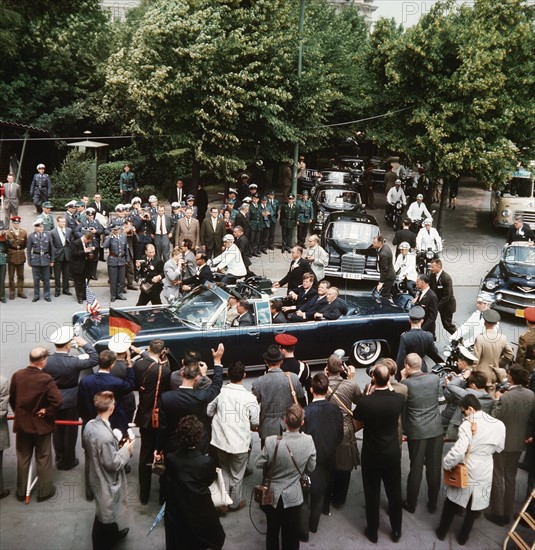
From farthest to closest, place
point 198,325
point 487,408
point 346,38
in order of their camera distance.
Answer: point 346,38, point 198,325, point 487,408

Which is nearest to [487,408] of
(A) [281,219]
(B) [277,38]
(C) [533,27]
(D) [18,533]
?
(D) [18,533]

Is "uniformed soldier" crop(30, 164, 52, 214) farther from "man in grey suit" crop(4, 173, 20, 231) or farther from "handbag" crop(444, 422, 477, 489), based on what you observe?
"handbag" crop(444, 422, 477, 489)

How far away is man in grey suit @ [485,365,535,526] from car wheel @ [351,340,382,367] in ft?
14.1

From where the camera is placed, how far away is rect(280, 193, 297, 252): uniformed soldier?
19.1m

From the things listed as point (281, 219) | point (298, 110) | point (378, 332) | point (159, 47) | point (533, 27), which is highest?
point (533, 27)

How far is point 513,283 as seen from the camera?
13906mm

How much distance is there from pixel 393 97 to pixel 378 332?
42.8 feet

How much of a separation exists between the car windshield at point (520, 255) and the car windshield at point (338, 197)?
7.39 meters

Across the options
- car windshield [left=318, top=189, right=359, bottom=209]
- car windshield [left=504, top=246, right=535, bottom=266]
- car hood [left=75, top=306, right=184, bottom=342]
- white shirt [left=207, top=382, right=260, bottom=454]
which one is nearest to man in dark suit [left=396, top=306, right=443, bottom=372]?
white shirt [left=207, top=382, right=260, bottom=454]

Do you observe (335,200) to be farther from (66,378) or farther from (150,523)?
(150,523)

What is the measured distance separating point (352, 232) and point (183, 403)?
1181cm

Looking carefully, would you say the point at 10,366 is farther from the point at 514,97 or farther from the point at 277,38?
the point at 514,97

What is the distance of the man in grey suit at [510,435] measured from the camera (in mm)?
6797

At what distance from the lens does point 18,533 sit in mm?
6418
